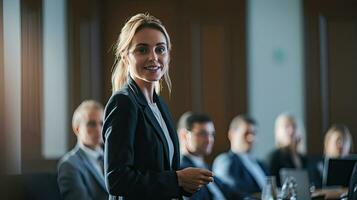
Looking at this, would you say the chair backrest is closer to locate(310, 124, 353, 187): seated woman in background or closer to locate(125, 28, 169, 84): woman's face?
locate(125, 28, 169, 84): woman's face

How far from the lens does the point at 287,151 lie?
5602mm

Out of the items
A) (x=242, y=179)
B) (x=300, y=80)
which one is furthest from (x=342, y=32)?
(x=242, y=179)

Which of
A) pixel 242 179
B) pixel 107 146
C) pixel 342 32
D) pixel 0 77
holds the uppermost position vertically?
pixel 342 32

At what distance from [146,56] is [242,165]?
10.4ft

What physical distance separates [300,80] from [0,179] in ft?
13.4

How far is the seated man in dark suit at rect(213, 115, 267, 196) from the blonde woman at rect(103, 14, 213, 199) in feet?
9.27

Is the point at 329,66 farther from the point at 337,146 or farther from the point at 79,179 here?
the point at 79,179

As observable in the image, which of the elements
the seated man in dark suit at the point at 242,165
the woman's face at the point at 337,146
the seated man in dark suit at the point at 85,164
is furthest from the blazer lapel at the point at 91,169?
the woman's face at the point at 337,146

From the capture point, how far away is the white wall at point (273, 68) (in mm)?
6367

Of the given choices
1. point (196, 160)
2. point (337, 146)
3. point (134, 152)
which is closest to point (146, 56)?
point (134, 152)

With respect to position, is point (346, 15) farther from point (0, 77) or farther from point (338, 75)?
point (0, 77)

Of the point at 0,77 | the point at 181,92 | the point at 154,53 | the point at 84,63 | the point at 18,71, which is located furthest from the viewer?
the point at 181,92

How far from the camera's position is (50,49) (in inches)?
194

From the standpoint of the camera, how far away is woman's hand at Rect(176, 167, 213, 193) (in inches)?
74.7
